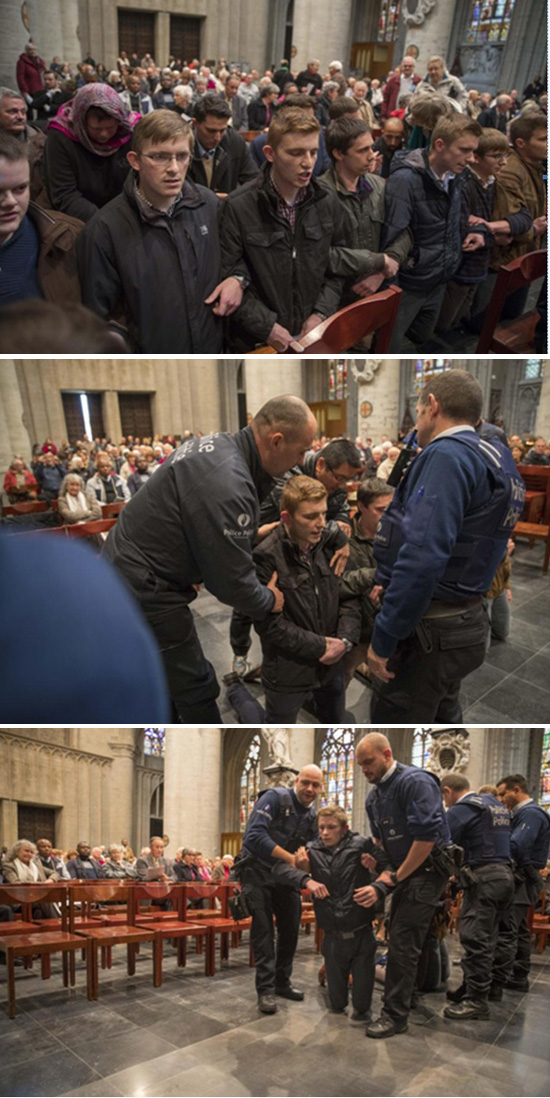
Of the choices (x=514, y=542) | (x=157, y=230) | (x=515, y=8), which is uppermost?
(x=515, y=8)

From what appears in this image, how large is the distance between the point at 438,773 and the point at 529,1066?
82 centimetres

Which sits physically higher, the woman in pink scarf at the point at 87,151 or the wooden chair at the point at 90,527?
the woman in pink scarf at the point at 87,151

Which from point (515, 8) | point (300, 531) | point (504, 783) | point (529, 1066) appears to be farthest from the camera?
point (515, 8)

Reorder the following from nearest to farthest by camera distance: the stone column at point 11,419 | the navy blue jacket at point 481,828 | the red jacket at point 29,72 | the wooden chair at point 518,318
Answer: the stone column at point 11,419, the navy blue jacket at point 481,828, the wooden chair at point 518,318, the red jacket at point 29,72

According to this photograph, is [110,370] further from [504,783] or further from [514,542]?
[504,783]

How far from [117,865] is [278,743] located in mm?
546

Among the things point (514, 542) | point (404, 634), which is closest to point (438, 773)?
point (404, 634)

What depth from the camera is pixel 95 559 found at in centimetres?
176

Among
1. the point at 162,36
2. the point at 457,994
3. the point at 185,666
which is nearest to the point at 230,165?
the point at 162,36

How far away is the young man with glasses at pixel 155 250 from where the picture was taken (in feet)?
7.11

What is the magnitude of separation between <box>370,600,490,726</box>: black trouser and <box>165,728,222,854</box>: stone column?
0.48 m

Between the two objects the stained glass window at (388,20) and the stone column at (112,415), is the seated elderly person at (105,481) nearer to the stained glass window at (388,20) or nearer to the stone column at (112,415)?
the stone column at (112,415)

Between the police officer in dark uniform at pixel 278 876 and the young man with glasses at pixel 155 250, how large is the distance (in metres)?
1.34

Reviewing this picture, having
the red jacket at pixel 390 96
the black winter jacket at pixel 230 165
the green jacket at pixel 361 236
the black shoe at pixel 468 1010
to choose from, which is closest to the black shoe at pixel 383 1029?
the black shoe at pixel 468 1010
